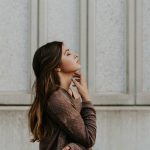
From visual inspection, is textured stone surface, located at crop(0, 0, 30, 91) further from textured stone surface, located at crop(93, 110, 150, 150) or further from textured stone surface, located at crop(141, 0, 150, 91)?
textured stone surface, located at crop(141, 0, 150, 91)

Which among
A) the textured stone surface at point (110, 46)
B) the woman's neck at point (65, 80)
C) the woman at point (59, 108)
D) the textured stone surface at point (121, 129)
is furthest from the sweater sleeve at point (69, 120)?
the textured stone surface at point (110, 46)

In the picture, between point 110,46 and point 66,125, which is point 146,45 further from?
point 66,125

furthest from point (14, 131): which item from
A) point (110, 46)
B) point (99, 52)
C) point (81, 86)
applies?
point (81, 86)

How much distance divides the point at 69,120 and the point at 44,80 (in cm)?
30

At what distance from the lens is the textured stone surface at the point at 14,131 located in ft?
24.3

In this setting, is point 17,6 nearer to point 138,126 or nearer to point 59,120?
point 138,126

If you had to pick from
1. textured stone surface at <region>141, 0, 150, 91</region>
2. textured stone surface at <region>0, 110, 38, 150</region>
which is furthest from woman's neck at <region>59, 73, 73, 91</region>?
textured stone surface at <region>141, 0, 150, 91</region>

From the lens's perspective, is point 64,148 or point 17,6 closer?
point 64,148

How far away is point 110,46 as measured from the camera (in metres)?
7.67

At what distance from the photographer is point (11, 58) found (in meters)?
7.63

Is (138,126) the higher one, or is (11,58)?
(11,58)

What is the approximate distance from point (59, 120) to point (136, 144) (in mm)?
3905

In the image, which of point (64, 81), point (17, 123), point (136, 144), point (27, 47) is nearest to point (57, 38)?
point (27, 47)

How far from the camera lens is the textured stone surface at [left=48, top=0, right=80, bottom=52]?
7609mm
